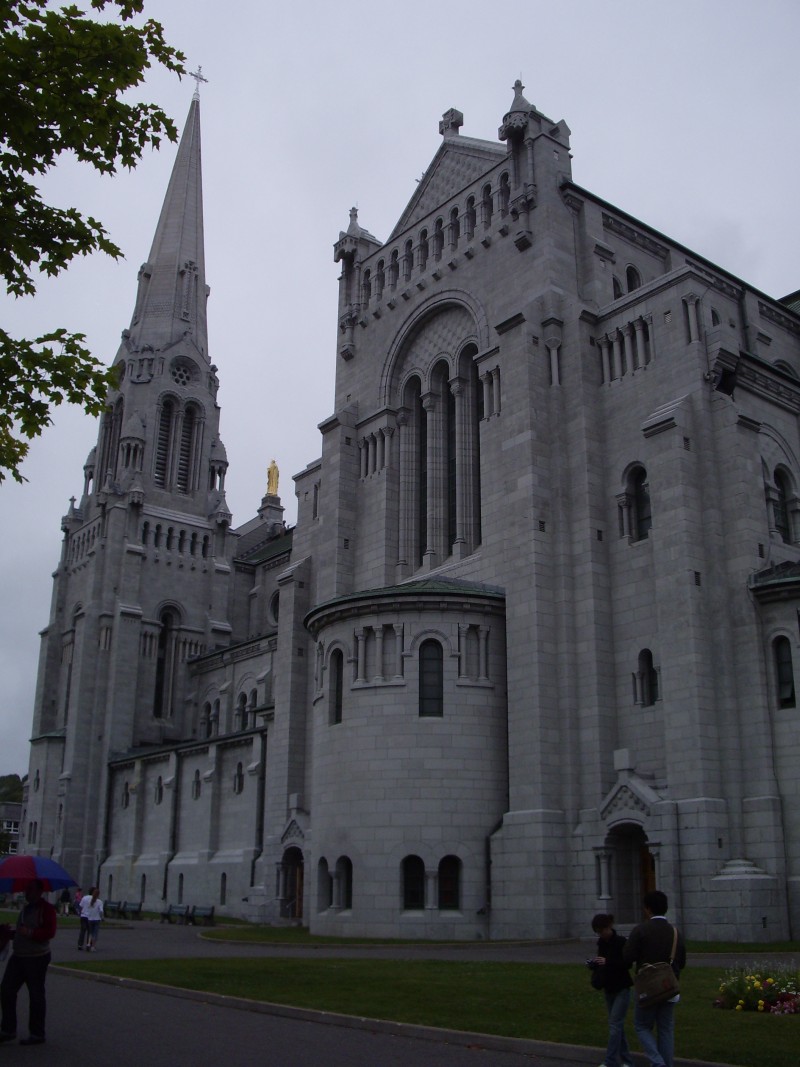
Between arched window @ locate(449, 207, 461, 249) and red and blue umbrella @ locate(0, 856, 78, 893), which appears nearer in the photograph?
red and blue umbrella @ locate(0, 856, 78, 893)

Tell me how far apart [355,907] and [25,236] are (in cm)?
2719

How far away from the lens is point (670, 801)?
105ft

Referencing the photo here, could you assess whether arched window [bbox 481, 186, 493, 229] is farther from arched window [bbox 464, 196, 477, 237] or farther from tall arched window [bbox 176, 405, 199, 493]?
tall arched window [bbox 176, 405, 199, 493]

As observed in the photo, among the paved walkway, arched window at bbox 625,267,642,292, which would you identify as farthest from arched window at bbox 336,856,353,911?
arched window at bbox 625,267,642,292

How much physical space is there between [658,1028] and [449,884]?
83.7 ft

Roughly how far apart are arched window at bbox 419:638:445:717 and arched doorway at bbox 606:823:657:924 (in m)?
7.22

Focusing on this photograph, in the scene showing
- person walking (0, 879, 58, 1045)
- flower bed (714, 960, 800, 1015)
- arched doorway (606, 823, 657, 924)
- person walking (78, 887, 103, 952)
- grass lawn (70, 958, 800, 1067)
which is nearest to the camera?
grass lawn (70, 958, 800, 1067)

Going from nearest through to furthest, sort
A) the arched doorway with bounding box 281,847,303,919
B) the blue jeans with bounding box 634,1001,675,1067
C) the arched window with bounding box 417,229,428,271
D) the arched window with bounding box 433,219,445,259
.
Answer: the blue jeans with bounding box 634,1001,675,1067 → the arched doorway with bounding box 281,847,303,919 → the arched window with bounding box 433,219,445,259 → the arched window with bounding box 417,229,428,271

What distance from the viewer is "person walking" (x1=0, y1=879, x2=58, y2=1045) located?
13.7 metres

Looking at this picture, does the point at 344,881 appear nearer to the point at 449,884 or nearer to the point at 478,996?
the point at 449,884

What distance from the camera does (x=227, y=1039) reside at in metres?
13.9

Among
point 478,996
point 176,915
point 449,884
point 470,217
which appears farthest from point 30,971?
point 470,217

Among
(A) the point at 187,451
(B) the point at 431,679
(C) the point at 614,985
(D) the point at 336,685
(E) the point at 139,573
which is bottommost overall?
(C) the point at 614,985

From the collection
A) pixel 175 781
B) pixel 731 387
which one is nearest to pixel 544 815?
pixel 731 387
